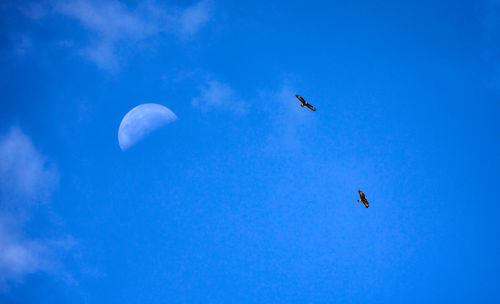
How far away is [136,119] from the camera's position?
198 feet

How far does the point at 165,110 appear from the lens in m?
63.5

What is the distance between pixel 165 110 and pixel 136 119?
5601 mm
